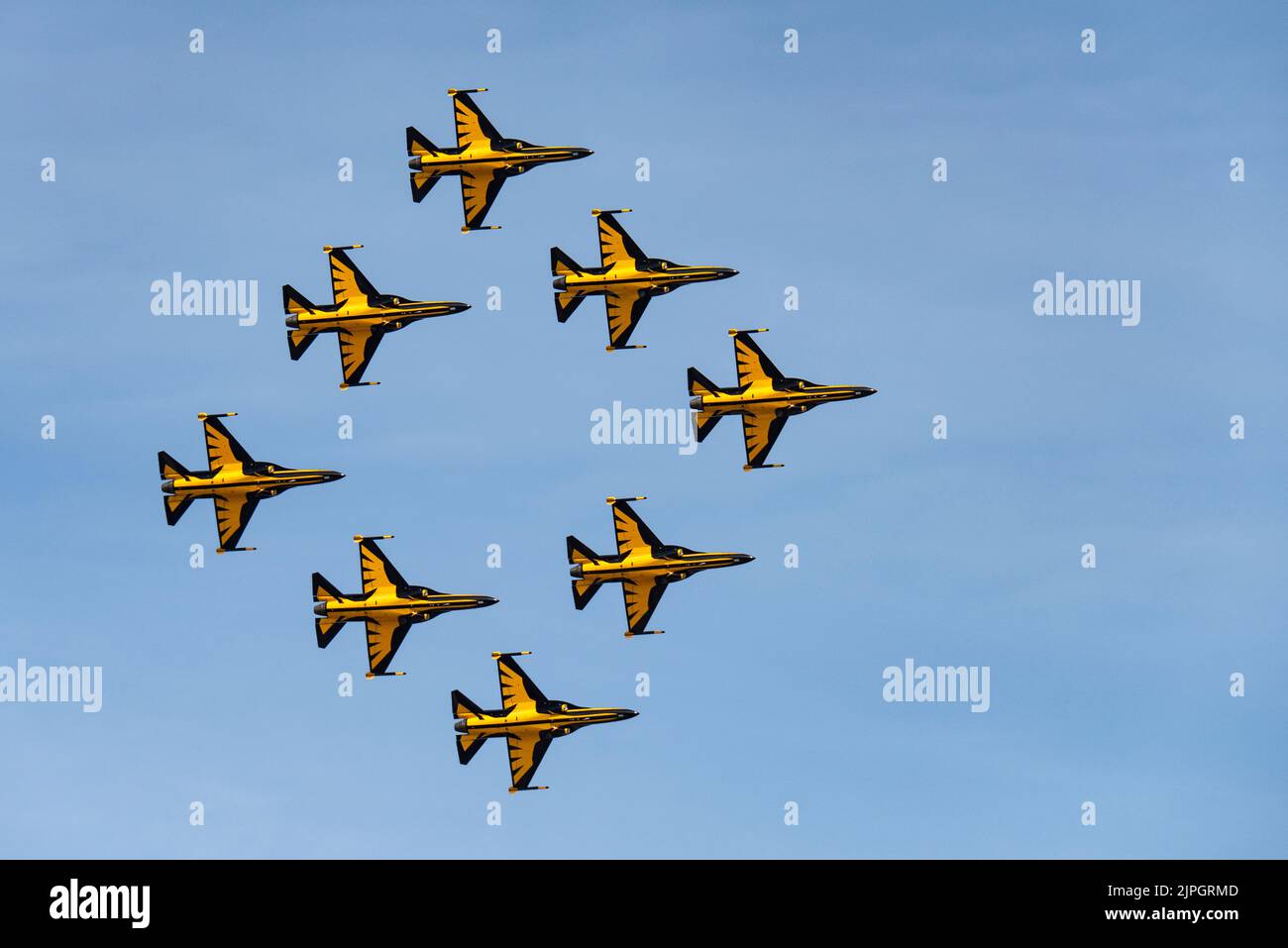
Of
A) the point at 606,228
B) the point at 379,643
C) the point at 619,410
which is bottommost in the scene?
the point at 379,643

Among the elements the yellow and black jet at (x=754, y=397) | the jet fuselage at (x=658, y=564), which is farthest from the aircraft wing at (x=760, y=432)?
the jet fuselage at (x=658, y=564)

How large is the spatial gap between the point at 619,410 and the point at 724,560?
1045 cm

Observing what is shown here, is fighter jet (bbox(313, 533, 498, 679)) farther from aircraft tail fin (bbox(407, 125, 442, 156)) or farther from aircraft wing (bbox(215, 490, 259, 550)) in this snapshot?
aircraft tail fin (bbox(407, 125, 442, 156))

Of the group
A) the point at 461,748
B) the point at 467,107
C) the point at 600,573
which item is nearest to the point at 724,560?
the point at 600,573

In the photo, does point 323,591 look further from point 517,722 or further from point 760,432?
point 760,432

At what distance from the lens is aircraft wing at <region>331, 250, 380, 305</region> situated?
157 meters

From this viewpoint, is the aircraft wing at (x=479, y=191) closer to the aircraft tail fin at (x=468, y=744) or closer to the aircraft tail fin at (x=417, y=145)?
the aircraft tail fin at (x=417, y=145)

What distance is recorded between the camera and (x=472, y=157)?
518 ft

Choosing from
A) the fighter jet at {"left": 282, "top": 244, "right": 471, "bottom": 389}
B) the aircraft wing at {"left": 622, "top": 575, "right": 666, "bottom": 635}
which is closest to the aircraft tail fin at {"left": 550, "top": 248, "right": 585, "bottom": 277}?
the fighter jet at {"left": 282, "top": 244, "right": 471, "bottom": 389}

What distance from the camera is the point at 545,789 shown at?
156m

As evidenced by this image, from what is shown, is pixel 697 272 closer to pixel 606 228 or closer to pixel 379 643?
pixel 606 228

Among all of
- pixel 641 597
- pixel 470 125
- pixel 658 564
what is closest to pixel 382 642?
pixel 641 597

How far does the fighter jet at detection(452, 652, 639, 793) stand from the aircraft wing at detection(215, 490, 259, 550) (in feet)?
49.9
